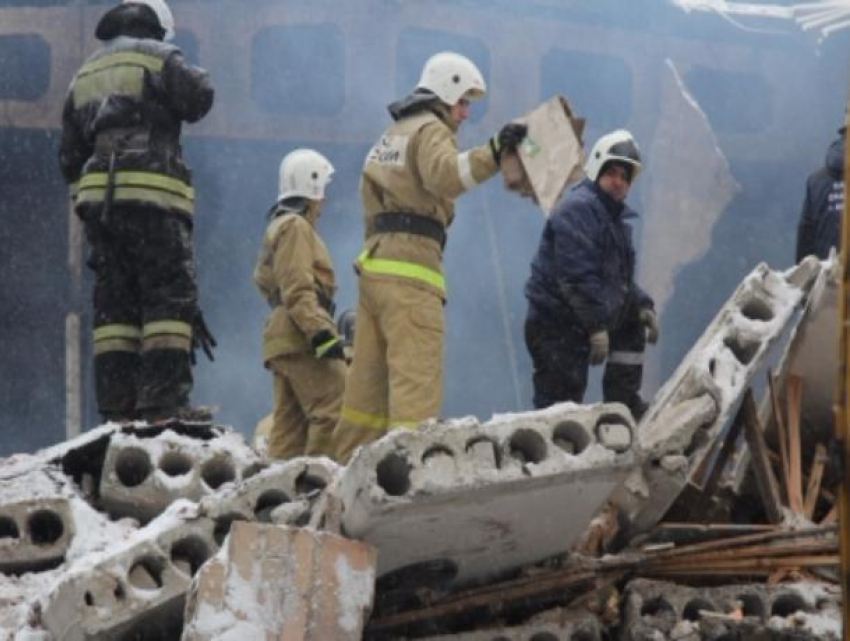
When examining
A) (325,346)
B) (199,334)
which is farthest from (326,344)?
(199,334)

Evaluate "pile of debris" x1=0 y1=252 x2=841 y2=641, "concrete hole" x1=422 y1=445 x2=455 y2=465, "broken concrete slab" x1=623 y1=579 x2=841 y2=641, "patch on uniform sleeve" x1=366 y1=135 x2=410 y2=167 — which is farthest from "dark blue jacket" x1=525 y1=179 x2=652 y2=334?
"concrete hole" x1=422 y1=445 x2=455 y2=465

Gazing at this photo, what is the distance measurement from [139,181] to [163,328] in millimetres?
563

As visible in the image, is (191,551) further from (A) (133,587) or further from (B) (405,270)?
(B) (405,270)

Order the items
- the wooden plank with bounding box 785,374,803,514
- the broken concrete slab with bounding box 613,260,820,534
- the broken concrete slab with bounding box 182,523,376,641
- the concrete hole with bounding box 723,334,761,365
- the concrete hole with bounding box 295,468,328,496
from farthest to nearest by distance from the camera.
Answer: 1. the wooden plank with bounding box 785,374,803,514
2. the concrete hole with bounding box 723,334,761,365
3. the broken concrete slab with bounding box 613,260,820,534
4. the concrete hole with bounding box 295,468,328,496
5. the broken concrete slab with bounding box 182,523,376,641

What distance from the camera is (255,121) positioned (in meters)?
11.4

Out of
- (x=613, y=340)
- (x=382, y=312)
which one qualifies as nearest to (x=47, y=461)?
(x=382, y=312)

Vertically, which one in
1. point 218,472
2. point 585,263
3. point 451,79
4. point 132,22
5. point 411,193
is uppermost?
point 132,22

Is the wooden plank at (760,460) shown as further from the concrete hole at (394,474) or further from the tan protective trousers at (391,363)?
the concrete hole at (394,474)

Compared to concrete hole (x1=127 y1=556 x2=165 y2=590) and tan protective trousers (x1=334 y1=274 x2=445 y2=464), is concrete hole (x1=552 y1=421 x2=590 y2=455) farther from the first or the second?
tan protective trousers (x1=334 y1=274 x2=445 y2=464)

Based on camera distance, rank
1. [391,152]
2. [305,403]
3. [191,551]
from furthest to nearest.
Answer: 1. [305,403]
2. [391,152]
3. [191,551]

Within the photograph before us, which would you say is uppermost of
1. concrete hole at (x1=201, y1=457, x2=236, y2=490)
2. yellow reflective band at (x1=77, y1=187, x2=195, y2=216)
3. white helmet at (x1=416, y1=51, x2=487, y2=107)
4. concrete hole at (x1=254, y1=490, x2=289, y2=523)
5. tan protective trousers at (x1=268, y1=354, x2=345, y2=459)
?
white helmet at (x1=416, y1=51, x2=487, y2=107)

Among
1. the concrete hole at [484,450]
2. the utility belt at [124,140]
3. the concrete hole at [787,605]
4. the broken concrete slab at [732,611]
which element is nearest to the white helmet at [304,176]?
the utility belt at [124,140]

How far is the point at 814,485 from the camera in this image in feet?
17.1

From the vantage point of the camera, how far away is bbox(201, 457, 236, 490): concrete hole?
193 inches
